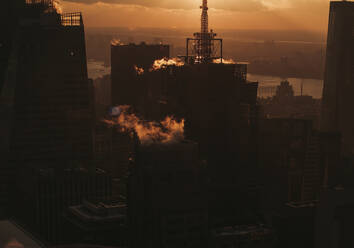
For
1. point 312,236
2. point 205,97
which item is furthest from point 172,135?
point 312,236

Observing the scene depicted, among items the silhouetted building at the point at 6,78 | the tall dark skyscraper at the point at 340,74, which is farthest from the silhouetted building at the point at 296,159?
the tall dark skyscraper at the point at 340,74

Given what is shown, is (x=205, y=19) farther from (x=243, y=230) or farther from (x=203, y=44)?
(x=243, y=230)

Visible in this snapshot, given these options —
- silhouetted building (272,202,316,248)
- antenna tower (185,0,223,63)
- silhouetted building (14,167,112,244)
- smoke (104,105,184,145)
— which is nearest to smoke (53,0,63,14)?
silhouetted building (14,167,112,244)

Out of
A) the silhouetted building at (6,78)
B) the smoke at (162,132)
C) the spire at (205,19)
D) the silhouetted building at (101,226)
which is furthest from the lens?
the silhouetted building at (6,78)

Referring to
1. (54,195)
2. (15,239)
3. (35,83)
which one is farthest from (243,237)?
(35,83)

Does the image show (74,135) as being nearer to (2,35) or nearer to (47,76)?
(47,76)

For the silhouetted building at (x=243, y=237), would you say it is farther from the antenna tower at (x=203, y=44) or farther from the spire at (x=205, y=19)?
the spire at (x=205, y=19)
